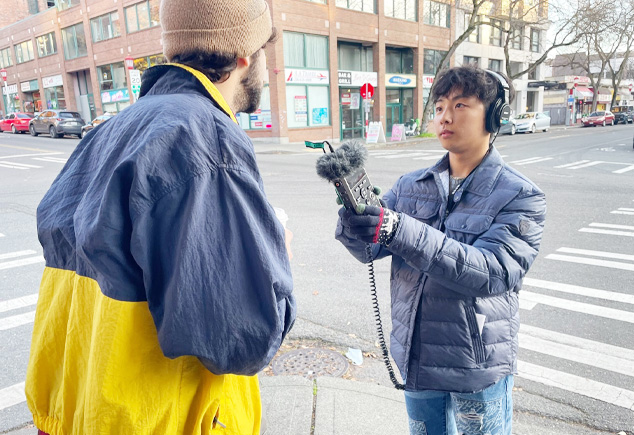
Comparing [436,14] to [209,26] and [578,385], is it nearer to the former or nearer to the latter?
[578,385]

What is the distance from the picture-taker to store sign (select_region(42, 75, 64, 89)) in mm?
37769

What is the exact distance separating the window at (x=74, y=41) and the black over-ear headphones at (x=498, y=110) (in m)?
39.7

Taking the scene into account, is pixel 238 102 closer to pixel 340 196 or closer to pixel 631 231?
pixel 340 196

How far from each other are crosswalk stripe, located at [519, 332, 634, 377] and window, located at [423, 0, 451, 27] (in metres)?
33.7

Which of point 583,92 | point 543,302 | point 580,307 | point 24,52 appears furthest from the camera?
point 583,92

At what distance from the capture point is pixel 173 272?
0.98 meters

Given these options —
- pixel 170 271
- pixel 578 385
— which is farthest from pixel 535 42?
pixel 170 271

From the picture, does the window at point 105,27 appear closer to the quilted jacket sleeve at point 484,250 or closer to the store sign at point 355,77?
the store sign at point 355,77

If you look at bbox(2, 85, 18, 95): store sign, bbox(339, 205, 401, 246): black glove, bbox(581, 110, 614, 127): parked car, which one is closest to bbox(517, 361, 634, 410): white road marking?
bbox(339, 205, 401, 246): black glove

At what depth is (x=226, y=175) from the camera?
103cm

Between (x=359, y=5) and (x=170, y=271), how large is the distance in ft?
103

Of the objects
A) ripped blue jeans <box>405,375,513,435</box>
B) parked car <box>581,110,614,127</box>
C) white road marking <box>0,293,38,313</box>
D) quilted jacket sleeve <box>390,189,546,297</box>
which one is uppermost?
quilted jacket sleeve <box>390,189,546,297</box>

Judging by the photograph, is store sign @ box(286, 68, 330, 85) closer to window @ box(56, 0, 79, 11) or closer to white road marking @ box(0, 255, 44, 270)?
white road marking @ box(0, 255, 44, 270)

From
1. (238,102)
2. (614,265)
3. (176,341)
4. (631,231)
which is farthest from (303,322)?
(631,231)
